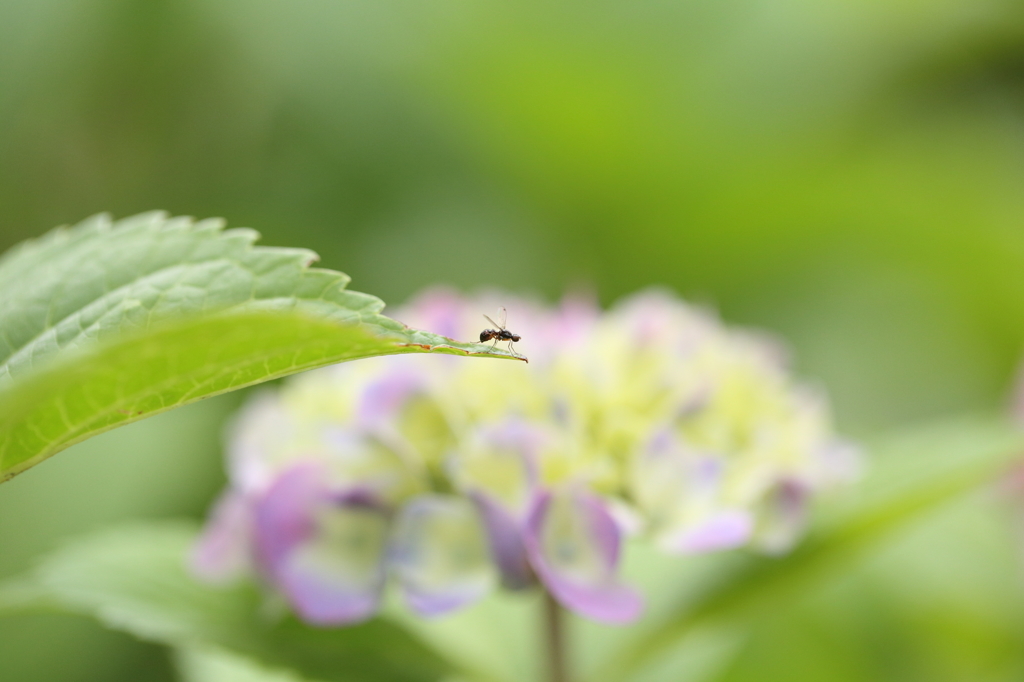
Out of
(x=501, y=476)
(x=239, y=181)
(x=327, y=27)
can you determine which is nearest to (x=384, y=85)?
(x=327, y=27)

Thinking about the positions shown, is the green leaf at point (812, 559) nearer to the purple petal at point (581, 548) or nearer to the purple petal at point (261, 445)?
the purple petal at point (581, 548)

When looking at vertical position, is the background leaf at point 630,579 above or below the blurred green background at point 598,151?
below

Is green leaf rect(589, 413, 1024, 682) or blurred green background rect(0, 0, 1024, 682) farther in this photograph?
blurred green background rect(0, 0, 1024, 682)

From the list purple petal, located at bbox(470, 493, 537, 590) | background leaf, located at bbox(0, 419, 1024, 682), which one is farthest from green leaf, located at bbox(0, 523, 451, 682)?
purple petal, located at bbox(470, 493, 537, 590)

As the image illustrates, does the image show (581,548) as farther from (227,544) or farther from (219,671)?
(219,671)

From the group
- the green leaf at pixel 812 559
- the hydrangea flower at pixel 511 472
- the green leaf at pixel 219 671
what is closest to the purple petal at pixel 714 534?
the hydrangea flower at pixel 511 472

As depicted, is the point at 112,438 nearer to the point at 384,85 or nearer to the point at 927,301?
the point at 384,85

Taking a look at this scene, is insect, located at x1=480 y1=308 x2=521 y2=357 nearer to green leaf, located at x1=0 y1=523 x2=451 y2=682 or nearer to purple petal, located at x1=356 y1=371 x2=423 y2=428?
purple petal, located at x1=356 y1=371 x2=423 y2=428
